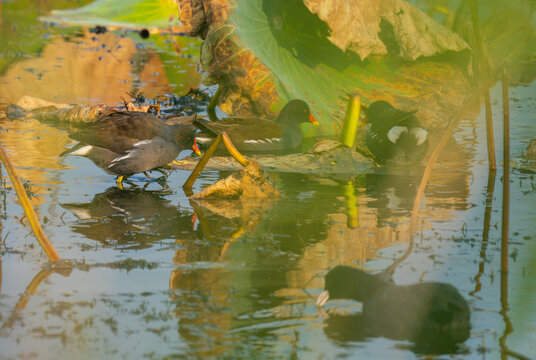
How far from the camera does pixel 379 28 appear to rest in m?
8.10

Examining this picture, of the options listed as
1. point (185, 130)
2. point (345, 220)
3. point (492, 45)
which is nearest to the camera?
point (492, 45)

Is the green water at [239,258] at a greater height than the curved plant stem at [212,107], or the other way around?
the curved plant stem at [212,107]

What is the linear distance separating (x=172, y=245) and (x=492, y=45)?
356 centimetres

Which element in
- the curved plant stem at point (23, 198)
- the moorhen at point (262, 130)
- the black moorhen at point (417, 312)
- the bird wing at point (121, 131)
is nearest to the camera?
the black moorhen at point (417, 312)

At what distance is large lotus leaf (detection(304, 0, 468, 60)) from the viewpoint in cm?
786

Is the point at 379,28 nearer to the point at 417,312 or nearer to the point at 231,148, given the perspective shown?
the point at 231,148

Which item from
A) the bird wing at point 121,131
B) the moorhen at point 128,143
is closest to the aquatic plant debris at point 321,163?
the moorhen at point 128,143

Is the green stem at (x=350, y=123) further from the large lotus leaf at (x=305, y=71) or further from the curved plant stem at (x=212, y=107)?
the curved plant stem at (x=212, y=107)

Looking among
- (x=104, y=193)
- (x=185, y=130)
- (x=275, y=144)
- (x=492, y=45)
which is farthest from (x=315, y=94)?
(x=492, y=45)

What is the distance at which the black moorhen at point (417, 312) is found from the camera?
129 inches

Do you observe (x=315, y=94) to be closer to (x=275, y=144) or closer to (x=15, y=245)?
(x=275, y=144)

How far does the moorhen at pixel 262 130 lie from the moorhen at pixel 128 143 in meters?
1.23

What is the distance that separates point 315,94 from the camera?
9.16m

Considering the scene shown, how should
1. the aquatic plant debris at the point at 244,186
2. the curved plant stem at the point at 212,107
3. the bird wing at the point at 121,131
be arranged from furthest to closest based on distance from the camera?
the curved plant stem at the point at 212,107 → the bird wing at the point at 121,131 → the aquatic plant debris at the point at 244,186
